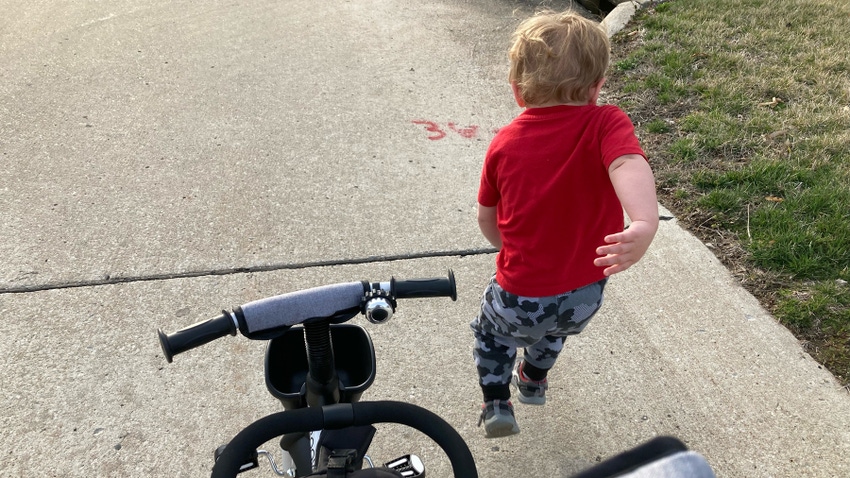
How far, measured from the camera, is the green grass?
3.36m

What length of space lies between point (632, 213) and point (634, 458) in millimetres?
972

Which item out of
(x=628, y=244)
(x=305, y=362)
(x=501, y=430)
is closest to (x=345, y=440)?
(x=305, y=362)

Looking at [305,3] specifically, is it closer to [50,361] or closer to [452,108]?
[452,108]

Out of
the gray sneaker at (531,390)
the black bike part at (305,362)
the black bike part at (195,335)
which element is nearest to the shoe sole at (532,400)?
the gray sneaker at (531,390)

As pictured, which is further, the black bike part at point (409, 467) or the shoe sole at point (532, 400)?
the shoe sole at point (532, 400)

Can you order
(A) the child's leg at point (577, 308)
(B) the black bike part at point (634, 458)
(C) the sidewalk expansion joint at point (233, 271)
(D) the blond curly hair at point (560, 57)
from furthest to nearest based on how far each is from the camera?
(C) the sidewalk expansion joint at point (233, 271), (A) the child's leg at point (577, 308), (D) the blond curly hair at point (560, 57), (B) the black bike part at point (634, 458)

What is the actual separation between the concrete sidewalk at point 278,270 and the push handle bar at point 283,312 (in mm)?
1145

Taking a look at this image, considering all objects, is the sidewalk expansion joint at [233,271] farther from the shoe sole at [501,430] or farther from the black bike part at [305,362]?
the black bike part at [305,362]

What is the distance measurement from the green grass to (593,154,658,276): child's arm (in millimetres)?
1663

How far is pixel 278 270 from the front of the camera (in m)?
3.39

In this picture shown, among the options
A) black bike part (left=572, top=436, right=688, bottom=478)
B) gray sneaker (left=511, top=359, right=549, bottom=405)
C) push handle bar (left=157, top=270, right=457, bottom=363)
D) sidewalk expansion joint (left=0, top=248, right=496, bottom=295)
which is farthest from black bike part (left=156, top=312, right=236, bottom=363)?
sidewalk expansion joint (left=0, top=248, right=496, bottom=295)

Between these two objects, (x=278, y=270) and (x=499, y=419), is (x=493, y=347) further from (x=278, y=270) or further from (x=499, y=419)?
(x=278, y=270)

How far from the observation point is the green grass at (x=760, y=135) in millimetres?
3361

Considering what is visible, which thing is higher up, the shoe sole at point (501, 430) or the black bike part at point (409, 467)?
the black bike part at point (409, 467)
